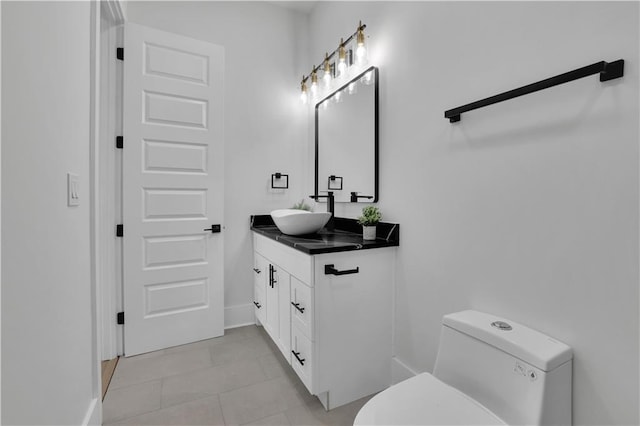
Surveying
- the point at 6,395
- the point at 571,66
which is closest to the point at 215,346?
the point at 6,395

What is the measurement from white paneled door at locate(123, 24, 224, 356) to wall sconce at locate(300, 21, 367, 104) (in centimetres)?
73

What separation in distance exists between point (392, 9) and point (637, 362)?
1881mm

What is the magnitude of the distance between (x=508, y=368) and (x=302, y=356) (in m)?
0.99

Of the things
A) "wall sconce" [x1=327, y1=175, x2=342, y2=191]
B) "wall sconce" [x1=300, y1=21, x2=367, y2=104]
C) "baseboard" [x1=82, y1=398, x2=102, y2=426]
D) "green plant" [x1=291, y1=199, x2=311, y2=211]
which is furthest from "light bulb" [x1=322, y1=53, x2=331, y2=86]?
"baseboard" [x1=82, y1=398, x2=102, y2=426]

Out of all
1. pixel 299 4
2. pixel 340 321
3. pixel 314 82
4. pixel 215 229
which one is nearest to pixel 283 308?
pixel 340 321

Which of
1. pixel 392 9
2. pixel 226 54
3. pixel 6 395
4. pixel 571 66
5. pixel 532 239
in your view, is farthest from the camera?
pixel 226 54

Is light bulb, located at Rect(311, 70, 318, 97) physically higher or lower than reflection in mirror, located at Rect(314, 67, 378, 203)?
higher

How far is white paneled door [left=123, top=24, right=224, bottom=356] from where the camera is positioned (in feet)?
7.02

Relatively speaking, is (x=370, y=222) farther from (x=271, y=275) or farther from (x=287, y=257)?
(x=271, y=275)

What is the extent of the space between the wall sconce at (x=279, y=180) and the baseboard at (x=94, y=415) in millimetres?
1832

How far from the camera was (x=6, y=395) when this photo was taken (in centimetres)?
70

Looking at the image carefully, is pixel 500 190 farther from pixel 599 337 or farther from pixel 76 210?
pixel 76 210

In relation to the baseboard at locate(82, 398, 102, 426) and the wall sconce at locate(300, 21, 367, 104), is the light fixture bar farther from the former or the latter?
the baseboard at locate(82, 398, 102, 426)

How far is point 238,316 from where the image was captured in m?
2.62
